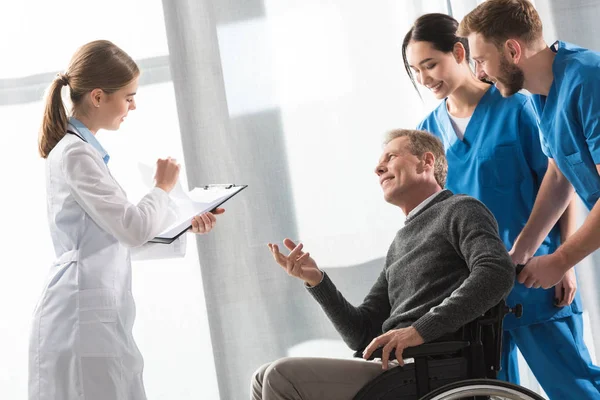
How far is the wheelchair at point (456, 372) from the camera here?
4.28 feet

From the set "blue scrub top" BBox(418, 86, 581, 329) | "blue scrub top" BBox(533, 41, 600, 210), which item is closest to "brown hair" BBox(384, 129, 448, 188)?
"blue scrub top" BBox(418, 86, 581, 329)

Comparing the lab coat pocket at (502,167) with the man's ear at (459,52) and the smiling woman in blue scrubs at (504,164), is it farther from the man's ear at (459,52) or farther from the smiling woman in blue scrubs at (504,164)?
the man's ear at (459,52)

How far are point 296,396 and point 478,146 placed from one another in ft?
2.60

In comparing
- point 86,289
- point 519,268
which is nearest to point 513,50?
point 519,268

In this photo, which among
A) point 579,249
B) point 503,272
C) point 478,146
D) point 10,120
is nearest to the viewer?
point 503,272

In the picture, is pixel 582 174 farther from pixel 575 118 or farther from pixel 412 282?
pixel 412 282

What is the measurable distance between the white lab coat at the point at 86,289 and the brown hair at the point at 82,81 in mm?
63

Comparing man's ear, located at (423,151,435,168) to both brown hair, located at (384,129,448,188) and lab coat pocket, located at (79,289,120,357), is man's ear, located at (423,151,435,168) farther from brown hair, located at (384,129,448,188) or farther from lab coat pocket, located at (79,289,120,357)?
lab coat pocket, located at (79,289,120,357)

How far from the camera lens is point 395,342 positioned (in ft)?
4.48

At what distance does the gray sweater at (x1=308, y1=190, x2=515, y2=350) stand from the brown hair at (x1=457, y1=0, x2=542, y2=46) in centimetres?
38

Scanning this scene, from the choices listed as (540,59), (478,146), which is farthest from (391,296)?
(540,59)

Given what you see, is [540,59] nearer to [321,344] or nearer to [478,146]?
[478,146]

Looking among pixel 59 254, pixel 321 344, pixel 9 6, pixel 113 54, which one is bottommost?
pixel 321 344

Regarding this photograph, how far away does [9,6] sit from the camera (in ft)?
7.86
